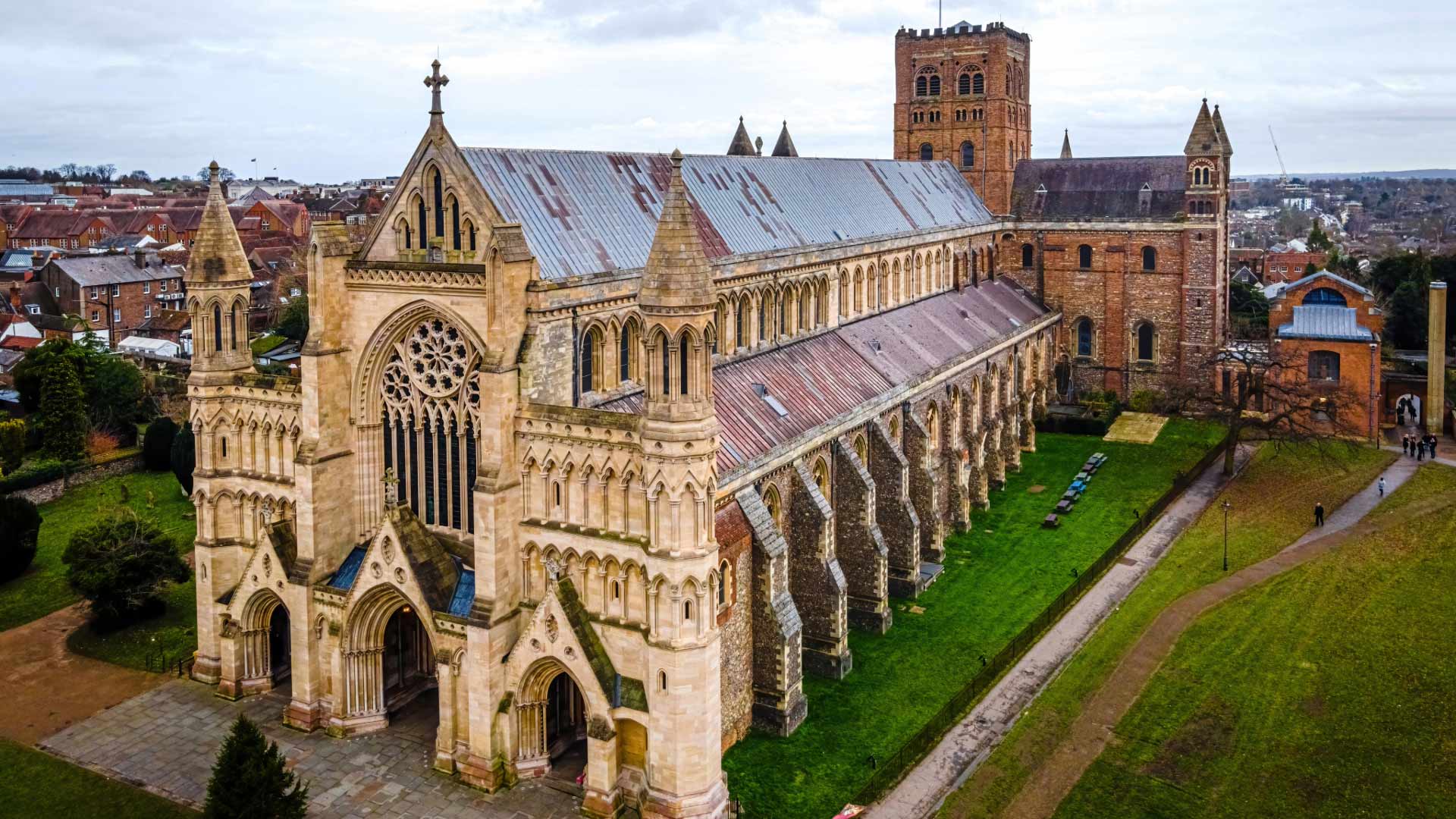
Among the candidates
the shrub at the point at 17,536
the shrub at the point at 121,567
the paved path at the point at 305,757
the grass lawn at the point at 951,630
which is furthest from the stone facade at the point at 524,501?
the shrub at the point at 17,536

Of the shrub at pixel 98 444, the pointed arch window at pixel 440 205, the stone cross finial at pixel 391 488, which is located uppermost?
the pointed arch window at pixel 440 205

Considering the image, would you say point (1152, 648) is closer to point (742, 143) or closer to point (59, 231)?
point (742, 143)

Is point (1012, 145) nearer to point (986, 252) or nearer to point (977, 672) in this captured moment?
point (986, 252)

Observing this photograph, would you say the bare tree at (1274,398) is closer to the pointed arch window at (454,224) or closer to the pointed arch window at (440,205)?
the pointed arch window at (454,224)

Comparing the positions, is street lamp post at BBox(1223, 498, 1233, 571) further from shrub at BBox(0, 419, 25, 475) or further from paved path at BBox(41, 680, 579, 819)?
shrub at BBox(0, 419, 25, 475)

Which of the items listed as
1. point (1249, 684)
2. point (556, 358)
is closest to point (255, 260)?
point (556, 358)

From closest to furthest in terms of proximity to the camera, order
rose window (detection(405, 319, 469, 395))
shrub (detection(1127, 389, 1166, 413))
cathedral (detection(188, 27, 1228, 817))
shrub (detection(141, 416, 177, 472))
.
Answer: cathedral (detection(188, 27, 1228, 817))
rose window (detection(405, 319, 469, 395))
shrub (detection(141, 416, 177, 472))
shrub (detection(1127, 389, 1166, 413))

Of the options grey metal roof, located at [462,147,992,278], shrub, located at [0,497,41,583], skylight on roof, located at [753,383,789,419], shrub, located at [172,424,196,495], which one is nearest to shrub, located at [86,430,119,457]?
shrub, located at [172,424,196,495]
